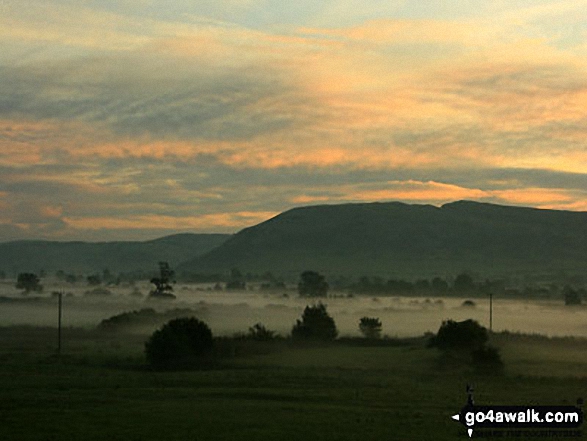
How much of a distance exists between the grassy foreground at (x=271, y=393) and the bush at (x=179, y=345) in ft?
6.44

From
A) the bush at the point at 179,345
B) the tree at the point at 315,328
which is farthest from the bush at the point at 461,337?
the tree at the point at 315,328

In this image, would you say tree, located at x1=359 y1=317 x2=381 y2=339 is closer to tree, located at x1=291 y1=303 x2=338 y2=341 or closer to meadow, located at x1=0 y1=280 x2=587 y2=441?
tree, located at x1=291 y1=303 x2=338 y2=341

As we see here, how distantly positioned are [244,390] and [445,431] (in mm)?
17087

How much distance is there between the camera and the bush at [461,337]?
7406cm

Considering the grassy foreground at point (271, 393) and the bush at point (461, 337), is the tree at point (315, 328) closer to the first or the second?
the grassy foreground at point (271, 393)

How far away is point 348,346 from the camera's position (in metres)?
89.0

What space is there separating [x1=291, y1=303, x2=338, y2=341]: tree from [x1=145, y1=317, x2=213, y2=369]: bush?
2093 cm

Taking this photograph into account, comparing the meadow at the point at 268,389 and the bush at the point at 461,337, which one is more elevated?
the bush at the point at 461,337

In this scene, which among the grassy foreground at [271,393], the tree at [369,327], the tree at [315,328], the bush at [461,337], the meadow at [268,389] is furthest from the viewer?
the tree at [369,327]

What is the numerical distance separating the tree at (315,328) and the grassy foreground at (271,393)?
1040cm

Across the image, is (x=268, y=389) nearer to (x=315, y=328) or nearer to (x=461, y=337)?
(x=461, y=337)

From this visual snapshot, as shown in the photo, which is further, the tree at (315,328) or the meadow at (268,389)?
the tree at (315,328)

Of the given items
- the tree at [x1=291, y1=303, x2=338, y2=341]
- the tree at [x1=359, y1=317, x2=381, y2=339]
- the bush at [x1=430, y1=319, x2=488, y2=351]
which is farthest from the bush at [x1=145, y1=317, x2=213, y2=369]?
the tree at [x1=359, y1=317, x2=381, y2=339]

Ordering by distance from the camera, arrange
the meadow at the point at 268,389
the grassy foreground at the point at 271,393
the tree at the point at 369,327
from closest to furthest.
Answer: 1. the grassy foreground at the point at 271,393
2. the meadow at the point at 268,389
3. the tree at the point at 369,327
